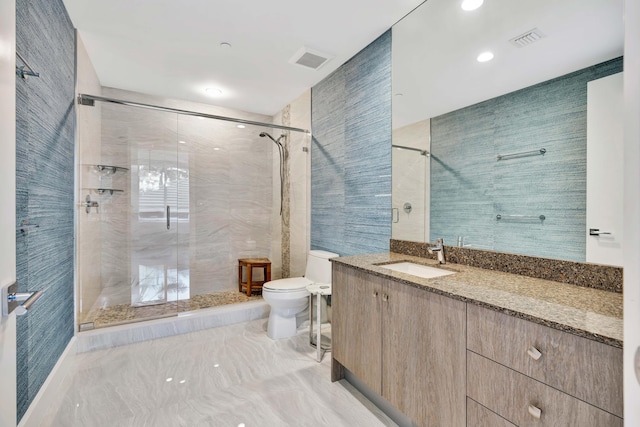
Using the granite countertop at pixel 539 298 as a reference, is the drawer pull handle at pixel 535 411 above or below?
below

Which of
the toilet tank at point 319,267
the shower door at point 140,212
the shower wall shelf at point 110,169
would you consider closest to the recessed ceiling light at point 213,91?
the shower door at point 140,212

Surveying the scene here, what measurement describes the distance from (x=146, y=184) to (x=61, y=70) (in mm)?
1397

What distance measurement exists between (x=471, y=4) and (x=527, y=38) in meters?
0.43

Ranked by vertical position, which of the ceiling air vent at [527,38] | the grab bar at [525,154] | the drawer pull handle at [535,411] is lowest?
the drawer pull handle at [535,411]

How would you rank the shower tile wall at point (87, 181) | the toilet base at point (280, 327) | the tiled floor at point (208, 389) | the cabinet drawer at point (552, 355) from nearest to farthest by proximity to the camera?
the cabinet drawer at point (552, 355) < the tiled floor at point (208, 389) < the shower tile wall at point (87, 181) < the toilet base at point (280, 327)

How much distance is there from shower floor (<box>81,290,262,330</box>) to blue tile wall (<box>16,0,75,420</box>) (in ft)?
1.25

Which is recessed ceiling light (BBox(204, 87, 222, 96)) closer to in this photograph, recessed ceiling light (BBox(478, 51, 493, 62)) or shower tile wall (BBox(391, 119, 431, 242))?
shower tile wall (BBox(391, 119, 431, 242))

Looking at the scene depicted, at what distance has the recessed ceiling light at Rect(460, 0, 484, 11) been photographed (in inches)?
64.4

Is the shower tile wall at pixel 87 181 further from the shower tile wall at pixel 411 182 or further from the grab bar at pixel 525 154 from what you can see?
the grab bar at pixel 525 154

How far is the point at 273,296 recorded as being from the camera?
252 centimetres

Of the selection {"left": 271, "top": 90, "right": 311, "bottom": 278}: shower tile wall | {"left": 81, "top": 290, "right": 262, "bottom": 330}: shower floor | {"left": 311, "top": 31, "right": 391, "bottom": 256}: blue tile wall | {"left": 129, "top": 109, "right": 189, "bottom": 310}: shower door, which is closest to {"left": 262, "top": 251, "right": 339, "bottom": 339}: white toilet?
{"left": 311, "top": 31, "right": 391, "bottom": 256}: blue tile wall

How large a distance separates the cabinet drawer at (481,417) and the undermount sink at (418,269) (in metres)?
0.67

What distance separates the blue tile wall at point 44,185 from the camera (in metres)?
1.42

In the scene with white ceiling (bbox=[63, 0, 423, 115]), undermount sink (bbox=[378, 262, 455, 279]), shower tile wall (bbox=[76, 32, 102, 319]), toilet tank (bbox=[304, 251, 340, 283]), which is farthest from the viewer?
toilet tank (bbox=[304, 251, 340, 283])
